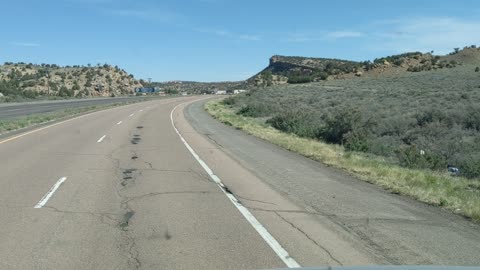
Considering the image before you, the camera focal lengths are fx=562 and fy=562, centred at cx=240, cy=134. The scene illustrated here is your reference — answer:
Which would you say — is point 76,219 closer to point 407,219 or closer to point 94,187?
point 94,187

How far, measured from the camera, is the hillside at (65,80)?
383 ft

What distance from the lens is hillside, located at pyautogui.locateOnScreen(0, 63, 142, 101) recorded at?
11669 centimetres

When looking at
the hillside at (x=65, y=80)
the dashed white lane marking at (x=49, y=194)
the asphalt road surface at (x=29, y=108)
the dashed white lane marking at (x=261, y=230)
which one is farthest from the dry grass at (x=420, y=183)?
the hillside at (x=65, y=80)

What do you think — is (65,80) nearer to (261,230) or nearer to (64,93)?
(64,93)

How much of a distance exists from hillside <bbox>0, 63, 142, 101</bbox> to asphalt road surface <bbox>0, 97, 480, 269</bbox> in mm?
89343

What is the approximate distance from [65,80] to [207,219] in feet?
451

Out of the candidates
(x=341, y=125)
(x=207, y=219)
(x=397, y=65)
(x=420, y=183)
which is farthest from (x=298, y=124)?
(x=397, y=65)

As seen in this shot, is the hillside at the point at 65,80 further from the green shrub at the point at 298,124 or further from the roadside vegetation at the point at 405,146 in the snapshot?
the roadside vegetation at the point at 405,146

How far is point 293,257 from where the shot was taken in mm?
6566

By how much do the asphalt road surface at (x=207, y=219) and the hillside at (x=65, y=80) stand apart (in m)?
89.3

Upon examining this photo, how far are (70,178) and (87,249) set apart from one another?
612cm

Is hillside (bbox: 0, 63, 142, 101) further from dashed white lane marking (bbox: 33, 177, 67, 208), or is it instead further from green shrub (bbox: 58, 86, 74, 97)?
dashed white lane marking (bbox: 33, 177, 67, 208)

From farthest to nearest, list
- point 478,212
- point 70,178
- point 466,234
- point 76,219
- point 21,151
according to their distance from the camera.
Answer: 1. point 21,151
2. point 70,178
3. point 478,212
4. point 76,219
5. point 466,234

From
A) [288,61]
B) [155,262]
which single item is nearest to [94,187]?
[155,262]
